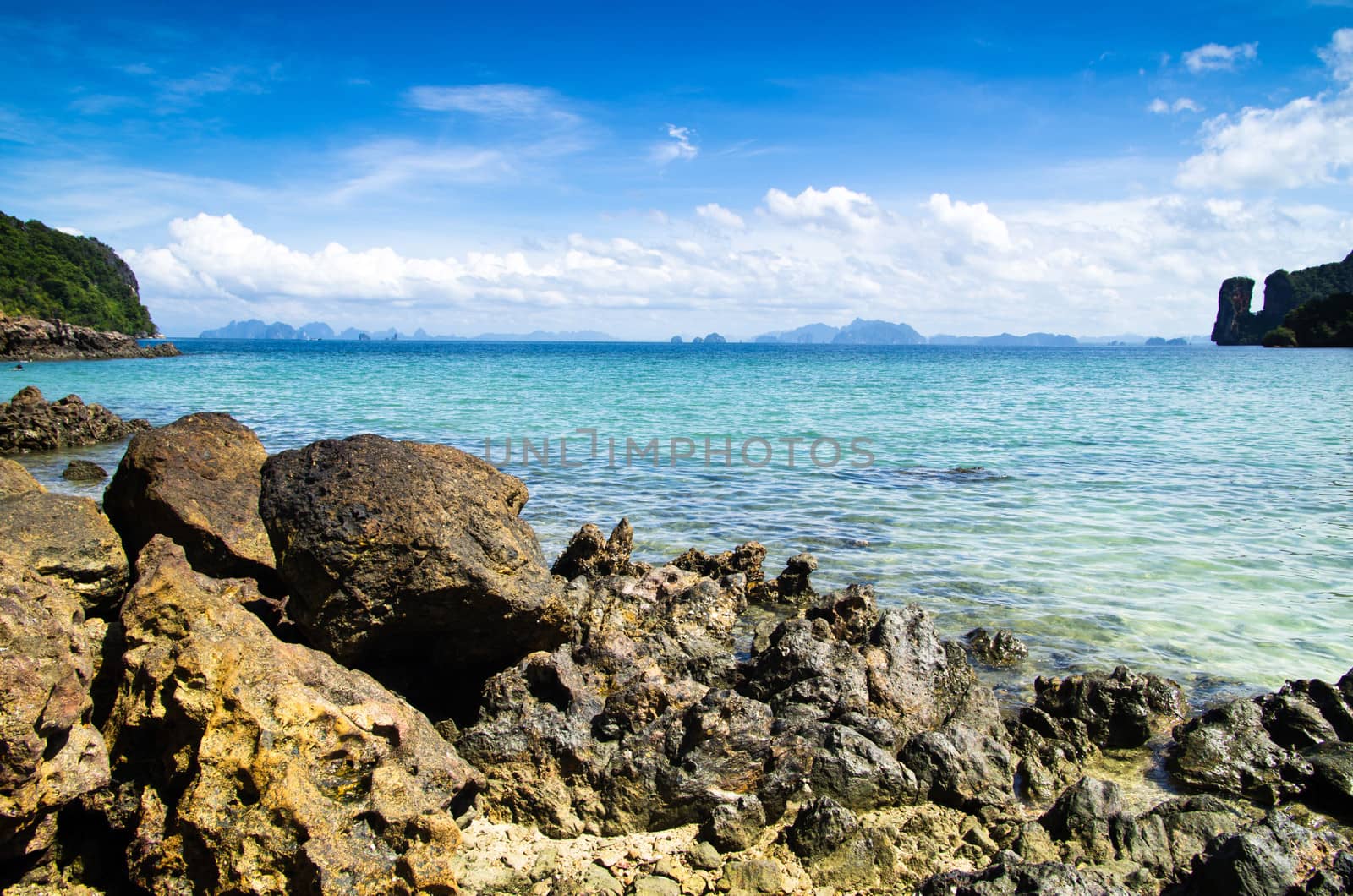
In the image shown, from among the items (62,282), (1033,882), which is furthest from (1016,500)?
(62,282)

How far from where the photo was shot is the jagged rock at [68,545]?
5.78 m

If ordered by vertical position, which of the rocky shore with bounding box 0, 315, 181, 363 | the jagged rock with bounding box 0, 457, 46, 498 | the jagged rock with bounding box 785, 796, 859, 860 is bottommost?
the jagged rock with bounding box 785, 796, 859, 860

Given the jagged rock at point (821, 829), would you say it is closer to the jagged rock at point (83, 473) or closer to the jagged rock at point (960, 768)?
the jagged rock at point (960, 768)

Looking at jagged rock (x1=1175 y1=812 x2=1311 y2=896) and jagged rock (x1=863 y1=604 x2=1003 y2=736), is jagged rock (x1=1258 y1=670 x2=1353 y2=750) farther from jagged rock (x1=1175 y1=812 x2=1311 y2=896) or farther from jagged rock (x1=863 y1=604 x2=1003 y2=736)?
jagged rock (x1=1175 y1=812 x2=1311 y2=896)

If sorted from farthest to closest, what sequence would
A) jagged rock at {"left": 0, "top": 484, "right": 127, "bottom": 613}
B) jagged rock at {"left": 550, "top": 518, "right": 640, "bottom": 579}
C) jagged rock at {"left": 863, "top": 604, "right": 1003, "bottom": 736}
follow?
jagged rock at {"left": 550, "top": 518, "right": 640, "bottom": 579}
jagged rock at {"left": 863, "top": 604, "right": 1003, "bottom": 736}
jagged rock at {"left": 0, "top": 484, "right": 127, "bottom": 613}

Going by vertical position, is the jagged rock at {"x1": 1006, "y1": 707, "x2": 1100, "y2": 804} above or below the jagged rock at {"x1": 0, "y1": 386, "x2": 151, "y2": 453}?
below

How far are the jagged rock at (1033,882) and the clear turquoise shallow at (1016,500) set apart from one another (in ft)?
13.6

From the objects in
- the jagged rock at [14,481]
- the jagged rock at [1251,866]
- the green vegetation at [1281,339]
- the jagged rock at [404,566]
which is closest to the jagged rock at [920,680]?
the jagged rock at [1251,866]

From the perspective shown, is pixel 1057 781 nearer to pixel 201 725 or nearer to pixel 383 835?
pixel 383 835

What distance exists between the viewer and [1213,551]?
1234 centimetres

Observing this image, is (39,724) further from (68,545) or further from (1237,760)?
(1237,760)

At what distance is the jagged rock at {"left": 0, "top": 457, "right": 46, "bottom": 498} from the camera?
273 inches

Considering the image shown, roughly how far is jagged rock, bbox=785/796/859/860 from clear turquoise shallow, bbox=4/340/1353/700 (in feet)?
12.6

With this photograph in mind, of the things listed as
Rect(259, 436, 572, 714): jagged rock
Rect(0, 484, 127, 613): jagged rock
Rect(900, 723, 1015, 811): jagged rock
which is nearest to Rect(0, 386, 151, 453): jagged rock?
Rect(0, 484, 127, 613): jagged rock
